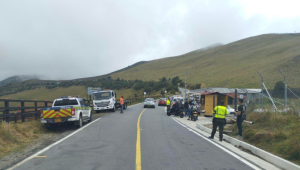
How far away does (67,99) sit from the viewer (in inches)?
588

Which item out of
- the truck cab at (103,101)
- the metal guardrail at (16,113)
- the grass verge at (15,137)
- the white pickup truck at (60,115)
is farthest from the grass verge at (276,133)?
the truck cab at (103,101)

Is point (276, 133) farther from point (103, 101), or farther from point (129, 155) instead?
point (103, 101)

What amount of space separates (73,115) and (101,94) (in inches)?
521

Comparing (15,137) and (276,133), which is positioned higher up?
(276,133)

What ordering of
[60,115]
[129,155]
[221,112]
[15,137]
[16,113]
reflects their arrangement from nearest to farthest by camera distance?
1. [129,155]
2. [15,137]
3. [221,112]
4. [16,113]
5. [60,115]

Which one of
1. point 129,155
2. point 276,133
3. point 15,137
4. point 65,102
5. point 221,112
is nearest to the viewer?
point 129,155

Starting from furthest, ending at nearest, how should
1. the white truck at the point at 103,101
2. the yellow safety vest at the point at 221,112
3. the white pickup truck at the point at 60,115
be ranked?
1. the white truck at the point at 103,101
2. the white pickup truck at the point at 60,115
3. the yellow safety vest at the point at 221,112

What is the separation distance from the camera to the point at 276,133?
946cm

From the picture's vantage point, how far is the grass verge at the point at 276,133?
7.61m

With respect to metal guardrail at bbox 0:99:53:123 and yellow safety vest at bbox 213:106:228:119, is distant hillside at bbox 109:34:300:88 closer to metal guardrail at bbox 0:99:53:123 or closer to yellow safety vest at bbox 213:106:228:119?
yellow safety vest at bbox 213:106:228:119


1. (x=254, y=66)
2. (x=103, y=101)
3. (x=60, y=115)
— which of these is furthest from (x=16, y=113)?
(x=254, y=66)

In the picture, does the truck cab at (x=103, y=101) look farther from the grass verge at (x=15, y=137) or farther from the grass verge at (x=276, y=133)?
the grass verge at (x=276, y=133)

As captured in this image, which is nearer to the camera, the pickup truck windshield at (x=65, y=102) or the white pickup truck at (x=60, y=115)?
the white pickup truck at (x=60, y=115)

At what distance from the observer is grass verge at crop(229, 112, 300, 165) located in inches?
299
